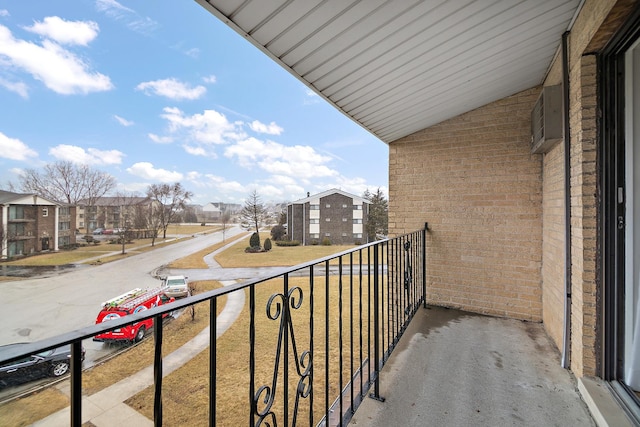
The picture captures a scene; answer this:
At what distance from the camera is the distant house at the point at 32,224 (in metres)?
10.4

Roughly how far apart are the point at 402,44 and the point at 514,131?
1.83 metres

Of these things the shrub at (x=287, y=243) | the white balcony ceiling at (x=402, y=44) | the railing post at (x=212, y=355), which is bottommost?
the shrub at (x=287, y=243)

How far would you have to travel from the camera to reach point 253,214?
2050cm

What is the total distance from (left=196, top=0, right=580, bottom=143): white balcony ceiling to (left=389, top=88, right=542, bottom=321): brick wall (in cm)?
45

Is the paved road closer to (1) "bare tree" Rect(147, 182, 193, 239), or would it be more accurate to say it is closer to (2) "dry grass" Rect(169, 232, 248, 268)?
(2) "dry grass" Rect(169, 232, 248, 268)

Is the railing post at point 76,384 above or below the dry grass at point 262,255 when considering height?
above

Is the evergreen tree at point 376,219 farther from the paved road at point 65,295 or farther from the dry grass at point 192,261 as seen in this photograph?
the paved road at point 65,295

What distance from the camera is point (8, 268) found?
464 inches

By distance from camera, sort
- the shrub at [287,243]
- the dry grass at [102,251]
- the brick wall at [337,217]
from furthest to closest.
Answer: the brick wall at [337,217] → the shrub at [287,243] → the dry grass at [102,251]

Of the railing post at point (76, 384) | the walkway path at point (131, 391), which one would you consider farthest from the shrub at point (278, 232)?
the railing post at point (76, 384)

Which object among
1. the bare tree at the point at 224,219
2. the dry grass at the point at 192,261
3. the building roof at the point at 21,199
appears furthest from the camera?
the bare tree at the point at 224,219

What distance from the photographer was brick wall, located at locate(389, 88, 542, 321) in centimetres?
276

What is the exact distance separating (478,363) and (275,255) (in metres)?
15.1

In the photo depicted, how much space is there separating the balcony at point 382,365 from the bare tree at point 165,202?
52.3 ft
